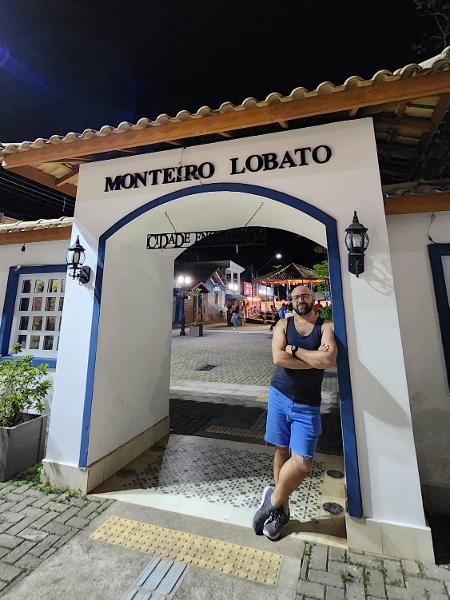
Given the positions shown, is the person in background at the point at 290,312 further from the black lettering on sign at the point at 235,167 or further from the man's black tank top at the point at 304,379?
the black lettering on sign at the point at 235,167

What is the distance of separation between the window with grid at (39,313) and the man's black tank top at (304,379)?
160 inches

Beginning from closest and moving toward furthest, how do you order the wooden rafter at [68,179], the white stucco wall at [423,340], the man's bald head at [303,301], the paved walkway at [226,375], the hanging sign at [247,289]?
the man's bald head at [303,301] → the white stucco wall at [423,340] → the wooden rafter at [68,179] → the paved walkway at [226,375] → the hanging sign at [247,289]

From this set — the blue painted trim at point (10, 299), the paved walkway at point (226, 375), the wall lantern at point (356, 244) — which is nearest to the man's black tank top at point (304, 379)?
the wall lantern at point (356, 244)

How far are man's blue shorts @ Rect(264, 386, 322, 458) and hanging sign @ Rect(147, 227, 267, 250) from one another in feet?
7.87

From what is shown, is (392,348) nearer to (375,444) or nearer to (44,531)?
(375,444)

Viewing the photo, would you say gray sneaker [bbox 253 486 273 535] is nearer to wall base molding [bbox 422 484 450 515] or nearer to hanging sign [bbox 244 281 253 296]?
wall base molding [bbox 422 484 450 515]

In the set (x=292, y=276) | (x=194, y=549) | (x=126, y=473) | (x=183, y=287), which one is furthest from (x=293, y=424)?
(x=292, y=276)

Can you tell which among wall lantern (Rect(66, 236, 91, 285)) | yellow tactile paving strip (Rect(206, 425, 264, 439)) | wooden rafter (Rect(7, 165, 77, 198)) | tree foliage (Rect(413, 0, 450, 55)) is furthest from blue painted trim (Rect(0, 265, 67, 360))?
tree foliage (Rect(413, 0, 450, 55))

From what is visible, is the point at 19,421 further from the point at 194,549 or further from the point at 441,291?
the point at 441,291

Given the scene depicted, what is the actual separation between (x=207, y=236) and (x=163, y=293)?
1.39m

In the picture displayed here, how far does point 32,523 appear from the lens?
9.41 feet

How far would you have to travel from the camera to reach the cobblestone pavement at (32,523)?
2.40 metres

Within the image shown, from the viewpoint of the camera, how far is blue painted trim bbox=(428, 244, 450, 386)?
10.9 feet

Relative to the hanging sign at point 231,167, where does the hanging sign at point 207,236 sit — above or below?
below
